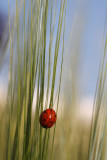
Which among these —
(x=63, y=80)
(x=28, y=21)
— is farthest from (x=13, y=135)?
(x=28, y=21)

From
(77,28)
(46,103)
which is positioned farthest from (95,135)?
(77,28)

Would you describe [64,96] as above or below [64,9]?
below

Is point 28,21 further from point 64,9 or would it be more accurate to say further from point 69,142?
point 69,142

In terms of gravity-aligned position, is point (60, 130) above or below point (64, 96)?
below

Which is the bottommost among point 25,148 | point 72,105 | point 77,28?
point 25,148

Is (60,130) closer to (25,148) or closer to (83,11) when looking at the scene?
(25,148)

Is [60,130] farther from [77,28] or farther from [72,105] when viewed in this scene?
[77,28]

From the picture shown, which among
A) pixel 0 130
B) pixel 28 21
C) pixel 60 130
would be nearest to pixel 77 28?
pixel 28 21
